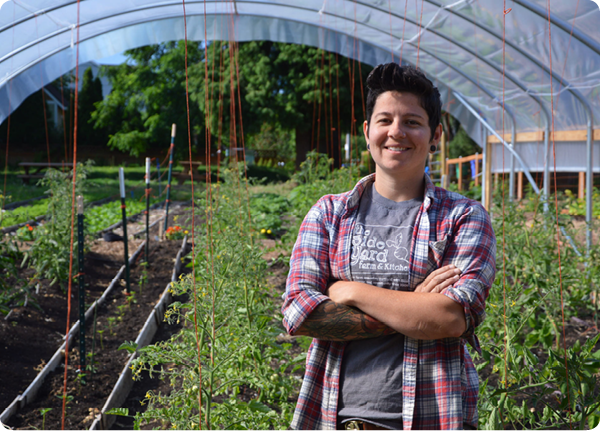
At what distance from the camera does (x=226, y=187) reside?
582 centimetres

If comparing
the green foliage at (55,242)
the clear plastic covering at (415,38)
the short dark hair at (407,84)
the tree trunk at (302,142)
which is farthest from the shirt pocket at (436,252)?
the tree trunk at (302,142)

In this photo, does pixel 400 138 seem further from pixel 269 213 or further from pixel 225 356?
pixel 269 213

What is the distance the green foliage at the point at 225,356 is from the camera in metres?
2.04

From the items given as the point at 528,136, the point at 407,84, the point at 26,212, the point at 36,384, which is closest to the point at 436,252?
the point at 407,84

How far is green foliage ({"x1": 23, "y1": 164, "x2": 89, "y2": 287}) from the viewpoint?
4.96 metres

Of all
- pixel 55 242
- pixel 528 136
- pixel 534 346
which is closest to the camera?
pixel 534 346

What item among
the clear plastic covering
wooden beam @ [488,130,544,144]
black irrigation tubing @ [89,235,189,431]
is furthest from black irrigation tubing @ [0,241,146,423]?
wooden beam @ [488,130,544,144]

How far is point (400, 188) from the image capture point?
4.95 feet

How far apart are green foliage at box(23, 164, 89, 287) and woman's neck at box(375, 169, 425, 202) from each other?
4.22 metres

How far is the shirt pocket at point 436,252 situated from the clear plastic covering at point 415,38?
9.37ft

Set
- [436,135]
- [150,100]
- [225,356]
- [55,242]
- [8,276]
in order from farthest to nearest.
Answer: [150,100], [55,242], [8,276], [225,356], [436,135]

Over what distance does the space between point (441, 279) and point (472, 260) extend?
114 mm

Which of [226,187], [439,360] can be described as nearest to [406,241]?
[439,360]

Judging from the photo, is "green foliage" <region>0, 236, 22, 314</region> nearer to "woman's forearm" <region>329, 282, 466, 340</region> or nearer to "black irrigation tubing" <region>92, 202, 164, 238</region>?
"black irrigation tubing" <region>92, 202, 164, 238</region>
